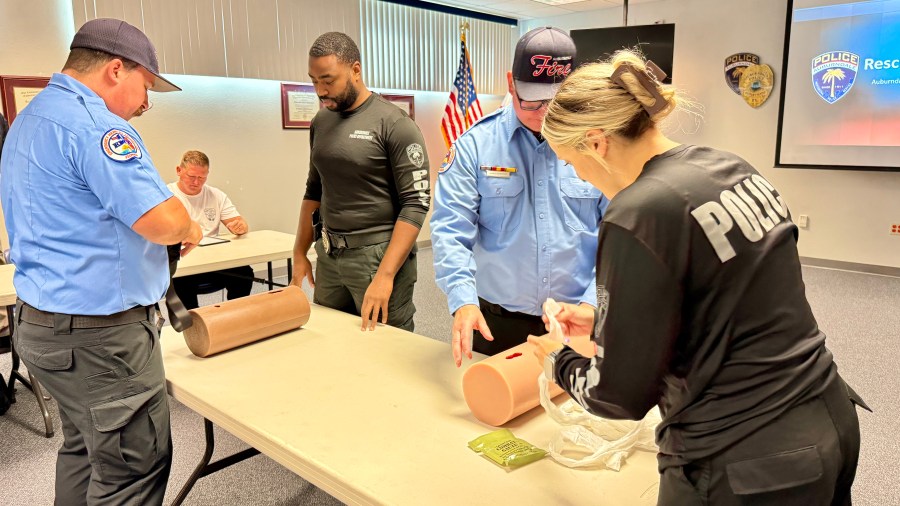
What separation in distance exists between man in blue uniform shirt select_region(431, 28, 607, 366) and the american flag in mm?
4815

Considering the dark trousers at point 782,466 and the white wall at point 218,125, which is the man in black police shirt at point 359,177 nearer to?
the dark trousers at point 782,466

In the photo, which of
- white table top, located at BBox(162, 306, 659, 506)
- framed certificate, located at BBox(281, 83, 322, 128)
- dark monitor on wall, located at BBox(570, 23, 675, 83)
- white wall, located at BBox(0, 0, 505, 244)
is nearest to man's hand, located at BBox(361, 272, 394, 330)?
white table top, located at BBox(162, 306, 659, 506)

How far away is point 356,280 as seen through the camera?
2227mm

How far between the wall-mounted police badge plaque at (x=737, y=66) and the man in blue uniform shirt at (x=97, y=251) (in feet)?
19.2

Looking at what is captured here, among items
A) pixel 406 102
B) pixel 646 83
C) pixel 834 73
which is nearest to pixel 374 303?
pixel 646 83

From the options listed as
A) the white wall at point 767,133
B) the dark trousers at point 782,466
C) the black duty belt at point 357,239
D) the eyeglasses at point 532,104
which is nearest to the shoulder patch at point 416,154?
the black duty belt at point 357,239

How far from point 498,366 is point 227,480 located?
1.51 metres

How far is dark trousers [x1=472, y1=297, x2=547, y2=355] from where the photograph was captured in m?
1.69

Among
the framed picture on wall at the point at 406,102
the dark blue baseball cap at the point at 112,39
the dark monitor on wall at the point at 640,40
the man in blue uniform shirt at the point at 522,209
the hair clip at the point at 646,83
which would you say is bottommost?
the man in blue uniform shirt at the point at 522,209

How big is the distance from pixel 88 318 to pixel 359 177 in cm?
104

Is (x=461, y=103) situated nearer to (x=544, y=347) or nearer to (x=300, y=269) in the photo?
(x=300, y=269)

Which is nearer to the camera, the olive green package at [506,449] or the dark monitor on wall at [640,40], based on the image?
the olive green package at [506,449]

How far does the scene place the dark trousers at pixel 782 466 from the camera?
765 millimetres

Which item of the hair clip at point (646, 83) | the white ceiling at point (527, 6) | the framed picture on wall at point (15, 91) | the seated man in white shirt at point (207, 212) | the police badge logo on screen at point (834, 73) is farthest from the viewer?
the white ceiling at point (527, 6)
